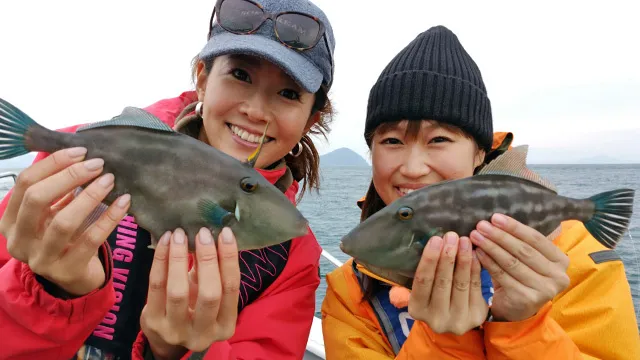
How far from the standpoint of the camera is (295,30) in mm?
3137

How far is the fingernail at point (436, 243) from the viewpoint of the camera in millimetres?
2240

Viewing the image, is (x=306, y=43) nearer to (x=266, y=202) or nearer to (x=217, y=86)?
(x=217, y=86)

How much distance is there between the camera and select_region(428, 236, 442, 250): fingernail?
2240 millimetres

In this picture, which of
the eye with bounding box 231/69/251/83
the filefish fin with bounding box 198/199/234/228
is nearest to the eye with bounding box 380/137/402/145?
the eye with bounding box 231/69/251/83

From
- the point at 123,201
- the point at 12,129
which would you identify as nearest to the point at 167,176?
the point at 123,201

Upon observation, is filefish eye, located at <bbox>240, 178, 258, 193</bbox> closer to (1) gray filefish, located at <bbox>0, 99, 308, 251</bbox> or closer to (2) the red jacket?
(1) gray filefish, located at <bbox>0, 99, 308, 251</bbox>

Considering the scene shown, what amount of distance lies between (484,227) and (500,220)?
88mm

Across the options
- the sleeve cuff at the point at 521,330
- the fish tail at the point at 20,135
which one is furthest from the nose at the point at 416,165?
the fish tail at the point at 20,135

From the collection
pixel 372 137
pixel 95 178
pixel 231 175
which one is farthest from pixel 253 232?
pixel 372 137

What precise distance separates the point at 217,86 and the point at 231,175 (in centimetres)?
104

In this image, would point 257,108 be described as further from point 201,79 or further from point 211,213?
point 211,213

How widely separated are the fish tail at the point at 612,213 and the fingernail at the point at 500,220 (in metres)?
0.65

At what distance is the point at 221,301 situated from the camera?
225cm

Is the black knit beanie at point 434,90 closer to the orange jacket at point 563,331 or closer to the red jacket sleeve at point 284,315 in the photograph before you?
the orange jacket at point 563,331
